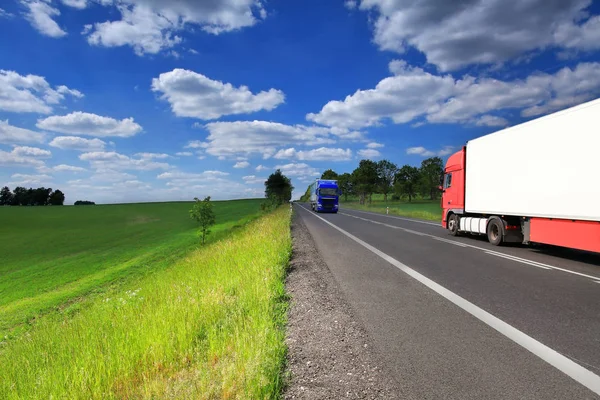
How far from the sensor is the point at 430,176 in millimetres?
90438

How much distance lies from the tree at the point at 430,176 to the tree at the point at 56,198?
373 ft

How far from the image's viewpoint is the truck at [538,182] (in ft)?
28.0

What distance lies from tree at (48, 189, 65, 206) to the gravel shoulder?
131m

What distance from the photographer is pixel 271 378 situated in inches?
114

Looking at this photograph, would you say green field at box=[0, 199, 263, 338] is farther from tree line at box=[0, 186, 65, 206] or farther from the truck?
tree line at box=[0, 186, 65, 206]

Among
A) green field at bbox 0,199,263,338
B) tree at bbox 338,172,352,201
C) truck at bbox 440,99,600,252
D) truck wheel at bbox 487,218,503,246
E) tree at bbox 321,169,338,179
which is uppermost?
tree at bbox 321,169,338,179

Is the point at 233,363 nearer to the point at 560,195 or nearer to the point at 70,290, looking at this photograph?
the point at 560,195

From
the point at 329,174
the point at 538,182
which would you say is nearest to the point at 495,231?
the point at 538,182

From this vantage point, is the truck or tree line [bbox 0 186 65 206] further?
tree line [bbox 0 186 65 206]

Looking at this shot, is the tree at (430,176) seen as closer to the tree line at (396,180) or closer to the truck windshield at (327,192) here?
the tree line at (396,180)

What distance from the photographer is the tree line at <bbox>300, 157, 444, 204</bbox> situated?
274 feet

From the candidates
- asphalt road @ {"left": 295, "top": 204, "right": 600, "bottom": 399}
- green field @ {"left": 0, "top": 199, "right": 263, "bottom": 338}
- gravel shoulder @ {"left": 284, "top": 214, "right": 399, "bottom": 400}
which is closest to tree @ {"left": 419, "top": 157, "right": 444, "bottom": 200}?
green field @ {"left": 0, "top": 199, "right": 263, "bottom": 338}

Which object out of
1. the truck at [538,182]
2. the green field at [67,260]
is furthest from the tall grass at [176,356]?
the green field at [67,260]

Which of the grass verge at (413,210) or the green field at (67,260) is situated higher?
the grass verge at (413,210)
